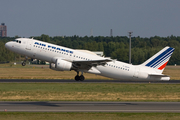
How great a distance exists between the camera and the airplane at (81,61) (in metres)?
42.1

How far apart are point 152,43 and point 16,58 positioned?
290 ft

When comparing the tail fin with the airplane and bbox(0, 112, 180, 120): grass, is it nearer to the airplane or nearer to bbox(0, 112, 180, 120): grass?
the airplane

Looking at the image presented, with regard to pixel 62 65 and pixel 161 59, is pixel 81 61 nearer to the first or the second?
pixel 62 65

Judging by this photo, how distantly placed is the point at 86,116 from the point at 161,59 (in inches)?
1088

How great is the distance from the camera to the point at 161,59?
45875mm

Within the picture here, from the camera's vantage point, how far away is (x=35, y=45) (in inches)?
1657

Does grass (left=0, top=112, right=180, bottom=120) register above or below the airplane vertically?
below

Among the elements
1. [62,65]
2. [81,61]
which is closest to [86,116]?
[62,65]

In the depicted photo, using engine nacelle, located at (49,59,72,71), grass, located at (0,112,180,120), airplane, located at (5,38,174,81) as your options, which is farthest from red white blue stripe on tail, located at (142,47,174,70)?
grass, located at (0,112,180,120)

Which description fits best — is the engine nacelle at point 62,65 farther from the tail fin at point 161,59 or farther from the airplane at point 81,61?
the tail fin at point 161,59

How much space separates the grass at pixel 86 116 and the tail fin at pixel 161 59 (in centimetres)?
2457

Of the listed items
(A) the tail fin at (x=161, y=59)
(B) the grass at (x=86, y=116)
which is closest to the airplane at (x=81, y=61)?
(A) the tail fin at (x=161, y=59)

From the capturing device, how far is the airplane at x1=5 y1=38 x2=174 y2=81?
42062 mm

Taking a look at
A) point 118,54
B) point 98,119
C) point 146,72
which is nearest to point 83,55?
point 146,72
